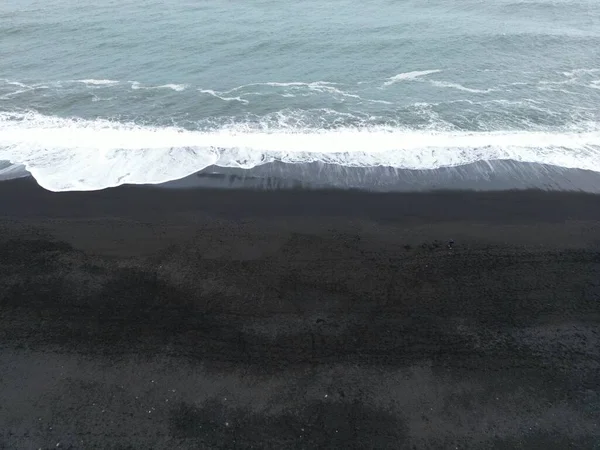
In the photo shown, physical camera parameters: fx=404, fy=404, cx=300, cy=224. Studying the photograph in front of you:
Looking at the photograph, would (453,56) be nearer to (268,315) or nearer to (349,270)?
(349,270)

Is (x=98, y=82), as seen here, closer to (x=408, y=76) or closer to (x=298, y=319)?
(x=408, y=76)

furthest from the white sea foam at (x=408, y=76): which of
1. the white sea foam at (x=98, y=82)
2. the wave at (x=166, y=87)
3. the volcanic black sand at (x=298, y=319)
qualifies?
the white sea foam at (x=98, y=82)

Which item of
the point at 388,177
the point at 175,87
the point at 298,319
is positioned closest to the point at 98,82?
the point at 175,87

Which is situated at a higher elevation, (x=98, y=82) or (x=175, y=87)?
(x=98, y=82)

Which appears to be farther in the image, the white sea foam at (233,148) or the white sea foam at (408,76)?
the white sea foam at (408,76)

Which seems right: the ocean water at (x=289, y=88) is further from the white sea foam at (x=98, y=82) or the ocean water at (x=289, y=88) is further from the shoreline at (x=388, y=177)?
the shoreline at (x=388, y=177)

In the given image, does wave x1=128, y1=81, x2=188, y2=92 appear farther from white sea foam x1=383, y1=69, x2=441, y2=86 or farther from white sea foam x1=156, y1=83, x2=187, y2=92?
white sea foam x1=383, y1=69, x2=441, y2=86

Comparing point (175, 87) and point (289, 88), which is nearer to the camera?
point (289, 88)

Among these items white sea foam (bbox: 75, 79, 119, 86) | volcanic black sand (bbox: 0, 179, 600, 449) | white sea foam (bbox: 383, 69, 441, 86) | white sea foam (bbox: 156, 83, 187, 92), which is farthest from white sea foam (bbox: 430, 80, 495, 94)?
white sea foam (bbox: 75, 79, 119, 86)

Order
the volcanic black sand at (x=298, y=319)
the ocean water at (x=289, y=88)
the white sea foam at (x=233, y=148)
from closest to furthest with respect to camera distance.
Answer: the volcanic black sand at (x=298, y=319), the white sea foam at (x=233, y=148), the ocean water at (x=289, y=88)
